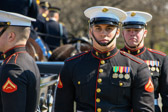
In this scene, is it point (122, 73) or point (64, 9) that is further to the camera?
point (64, 9)

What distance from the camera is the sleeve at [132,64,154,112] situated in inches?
88.4

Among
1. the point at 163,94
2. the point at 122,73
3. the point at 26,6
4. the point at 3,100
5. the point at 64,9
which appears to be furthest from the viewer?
the point at 64,9

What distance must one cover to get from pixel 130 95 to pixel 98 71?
353 mm

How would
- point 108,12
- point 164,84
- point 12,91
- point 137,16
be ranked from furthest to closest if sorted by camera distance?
1. point 137,16
2. point 164,84
3. point 108,12
4. point 12,91

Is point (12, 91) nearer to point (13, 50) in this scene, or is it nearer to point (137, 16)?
point (13, 50)

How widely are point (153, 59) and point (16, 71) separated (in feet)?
5.76

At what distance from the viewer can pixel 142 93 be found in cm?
226

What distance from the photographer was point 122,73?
93.8 inches

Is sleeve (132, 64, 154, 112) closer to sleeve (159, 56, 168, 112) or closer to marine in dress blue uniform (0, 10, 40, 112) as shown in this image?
sleeve (159, 56, 168, 112)

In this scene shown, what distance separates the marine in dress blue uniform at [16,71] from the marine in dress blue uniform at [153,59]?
138cm

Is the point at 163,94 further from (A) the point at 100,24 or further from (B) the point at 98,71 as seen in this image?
(A) the point at 100,24

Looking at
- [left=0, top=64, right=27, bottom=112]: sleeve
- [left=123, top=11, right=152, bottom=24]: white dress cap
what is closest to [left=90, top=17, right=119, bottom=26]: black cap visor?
[left=0, top=64, right=27, bottom=112]: sleeve

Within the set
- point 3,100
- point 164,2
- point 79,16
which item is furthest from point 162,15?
point 3,100

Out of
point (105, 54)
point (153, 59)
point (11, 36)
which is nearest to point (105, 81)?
point (105, 54)
